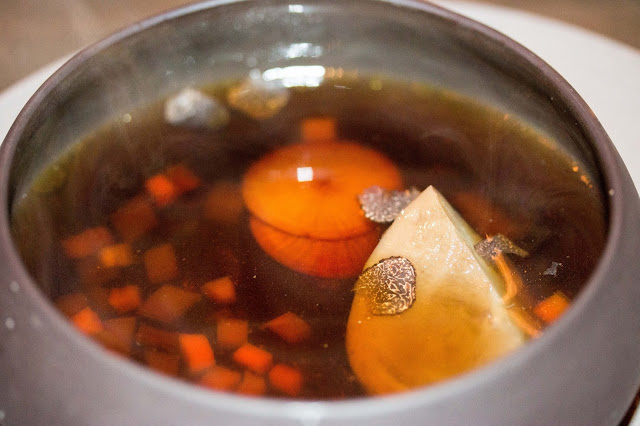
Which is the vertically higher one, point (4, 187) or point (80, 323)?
point (4, 187)

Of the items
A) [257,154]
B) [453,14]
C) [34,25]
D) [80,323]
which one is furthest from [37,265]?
[34,25]

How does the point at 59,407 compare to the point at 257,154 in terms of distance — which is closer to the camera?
the point at 59,407

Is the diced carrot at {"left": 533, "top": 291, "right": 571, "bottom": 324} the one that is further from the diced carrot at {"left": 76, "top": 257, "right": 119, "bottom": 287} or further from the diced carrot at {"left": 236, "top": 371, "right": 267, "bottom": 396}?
the diced carrot at {"left": 76, "top": 257, "right": 119, "bottom": 287}

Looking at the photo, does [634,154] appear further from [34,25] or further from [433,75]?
[34,25]

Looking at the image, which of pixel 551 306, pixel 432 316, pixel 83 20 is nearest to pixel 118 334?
pixel 432 316

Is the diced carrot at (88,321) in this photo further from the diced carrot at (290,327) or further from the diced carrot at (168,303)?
the diced carrot at (290,327)

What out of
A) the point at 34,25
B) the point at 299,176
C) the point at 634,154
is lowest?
the point at 34,25

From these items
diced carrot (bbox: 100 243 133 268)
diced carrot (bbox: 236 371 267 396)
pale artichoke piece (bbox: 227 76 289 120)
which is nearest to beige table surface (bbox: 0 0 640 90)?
pale artichoke piece (bbox: 227 76 289 120)

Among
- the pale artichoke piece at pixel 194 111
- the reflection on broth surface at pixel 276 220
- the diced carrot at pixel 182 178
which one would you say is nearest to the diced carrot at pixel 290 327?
the reflection on broth surface at pixel 276 220
